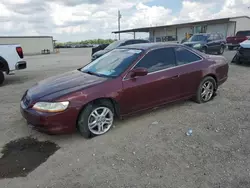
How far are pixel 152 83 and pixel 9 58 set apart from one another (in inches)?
254

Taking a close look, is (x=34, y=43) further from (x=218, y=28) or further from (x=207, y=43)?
(x=207, y=43)

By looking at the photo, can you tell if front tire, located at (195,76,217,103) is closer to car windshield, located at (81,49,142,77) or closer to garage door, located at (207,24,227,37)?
car windshield, located at (81,49,142,77)

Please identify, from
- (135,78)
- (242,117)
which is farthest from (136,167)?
(242,117)

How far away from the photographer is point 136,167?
2.84 meters

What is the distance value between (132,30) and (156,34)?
16.1 ft

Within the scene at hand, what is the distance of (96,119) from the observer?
3643 mm

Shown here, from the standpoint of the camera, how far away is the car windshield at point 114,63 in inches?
157

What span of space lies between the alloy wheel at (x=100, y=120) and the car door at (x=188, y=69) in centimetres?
177

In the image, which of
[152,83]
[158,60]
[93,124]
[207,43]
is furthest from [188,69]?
[207,43]

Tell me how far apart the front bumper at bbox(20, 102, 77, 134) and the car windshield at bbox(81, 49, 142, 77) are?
1.07 m

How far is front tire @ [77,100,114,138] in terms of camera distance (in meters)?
3.51

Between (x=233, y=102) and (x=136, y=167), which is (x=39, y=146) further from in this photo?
(x=233, y=102)

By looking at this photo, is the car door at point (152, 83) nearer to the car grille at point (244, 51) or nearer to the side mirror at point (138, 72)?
the side mirror at point (138, 72)

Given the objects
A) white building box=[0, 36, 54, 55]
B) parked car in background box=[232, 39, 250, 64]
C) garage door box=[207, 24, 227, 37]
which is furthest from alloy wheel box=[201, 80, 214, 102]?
white building box=[0, 36, 54, 55]
